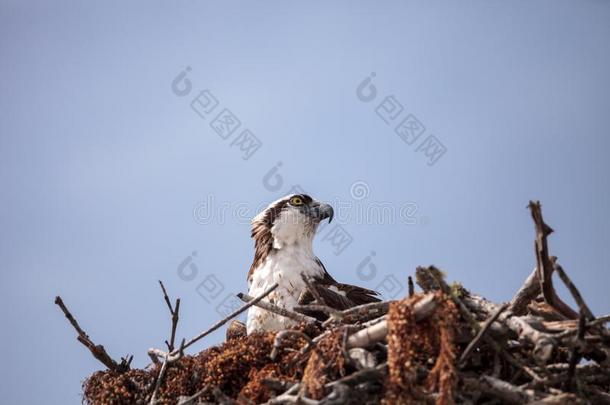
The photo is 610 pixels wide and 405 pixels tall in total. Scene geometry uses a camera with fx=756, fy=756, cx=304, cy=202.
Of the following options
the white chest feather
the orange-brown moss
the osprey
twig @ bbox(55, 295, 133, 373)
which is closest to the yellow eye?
the osprey

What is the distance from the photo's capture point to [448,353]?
16.4ft

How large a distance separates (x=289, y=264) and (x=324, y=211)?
1027 mm

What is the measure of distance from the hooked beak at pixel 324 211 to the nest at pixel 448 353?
315cm

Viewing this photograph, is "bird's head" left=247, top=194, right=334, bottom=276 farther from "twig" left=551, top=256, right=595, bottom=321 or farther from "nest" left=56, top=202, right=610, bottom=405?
"twig" left=551, top=256, right=595, bottom=321

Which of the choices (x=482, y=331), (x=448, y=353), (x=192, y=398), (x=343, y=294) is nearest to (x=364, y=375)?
(x=448, y=353)

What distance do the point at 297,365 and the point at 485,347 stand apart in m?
1.43

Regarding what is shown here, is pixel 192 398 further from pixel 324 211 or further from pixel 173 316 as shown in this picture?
pixel 324 211

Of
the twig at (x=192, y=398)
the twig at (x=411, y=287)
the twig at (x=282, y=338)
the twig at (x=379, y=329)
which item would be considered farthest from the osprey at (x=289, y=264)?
the twig at (x=411, y=287)

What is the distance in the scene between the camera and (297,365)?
5852 mm

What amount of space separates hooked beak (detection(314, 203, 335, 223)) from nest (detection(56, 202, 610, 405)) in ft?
10.3

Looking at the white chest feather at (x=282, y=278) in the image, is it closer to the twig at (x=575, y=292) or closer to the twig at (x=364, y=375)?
the twig at (x=364, y=375)

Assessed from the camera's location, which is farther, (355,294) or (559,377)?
(355,294)

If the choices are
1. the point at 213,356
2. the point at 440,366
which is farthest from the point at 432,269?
the point at 213,356

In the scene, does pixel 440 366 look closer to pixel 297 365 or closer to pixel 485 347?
pixel 485 347
